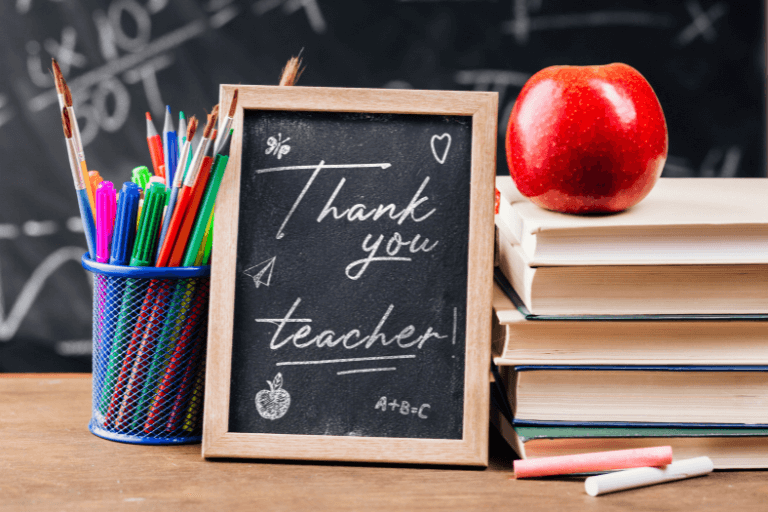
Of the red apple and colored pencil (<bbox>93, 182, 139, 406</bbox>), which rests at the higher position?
the red apple

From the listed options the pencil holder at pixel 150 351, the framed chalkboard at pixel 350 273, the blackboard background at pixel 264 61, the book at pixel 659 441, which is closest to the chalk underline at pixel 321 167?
the framed chalkboard at pixel 350 273

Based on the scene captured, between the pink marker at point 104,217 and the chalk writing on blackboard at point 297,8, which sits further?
the chalk writing on blackboard at point 297,8

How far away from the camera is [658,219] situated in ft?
1.68

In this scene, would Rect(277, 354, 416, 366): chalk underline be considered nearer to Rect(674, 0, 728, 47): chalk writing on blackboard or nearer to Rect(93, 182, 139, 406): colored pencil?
Rect(93, 182, 139, 406): colored pencil

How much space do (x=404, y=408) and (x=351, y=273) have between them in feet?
0.39

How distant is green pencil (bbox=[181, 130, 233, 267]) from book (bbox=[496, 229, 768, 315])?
259 mm

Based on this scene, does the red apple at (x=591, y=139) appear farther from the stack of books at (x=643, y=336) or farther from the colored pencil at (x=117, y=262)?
the colored pencil at (x=117, y=262)

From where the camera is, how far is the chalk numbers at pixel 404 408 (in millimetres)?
537

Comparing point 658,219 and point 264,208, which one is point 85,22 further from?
point 658,219

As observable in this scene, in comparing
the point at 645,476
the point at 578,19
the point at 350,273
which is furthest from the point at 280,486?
the point at 578,19

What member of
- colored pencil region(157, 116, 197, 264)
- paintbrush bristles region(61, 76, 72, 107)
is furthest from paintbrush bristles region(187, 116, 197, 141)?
paintbrush bristles region(61, 76, 72, 107)

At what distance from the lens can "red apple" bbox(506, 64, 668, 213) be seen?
51 centimetres

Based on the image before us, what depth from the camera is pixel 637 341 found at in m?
0.52

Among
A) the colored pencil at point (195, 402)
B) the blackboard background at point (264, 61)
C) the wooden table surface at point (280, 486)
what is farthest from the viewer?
the blackboard background at point (264, 61)
